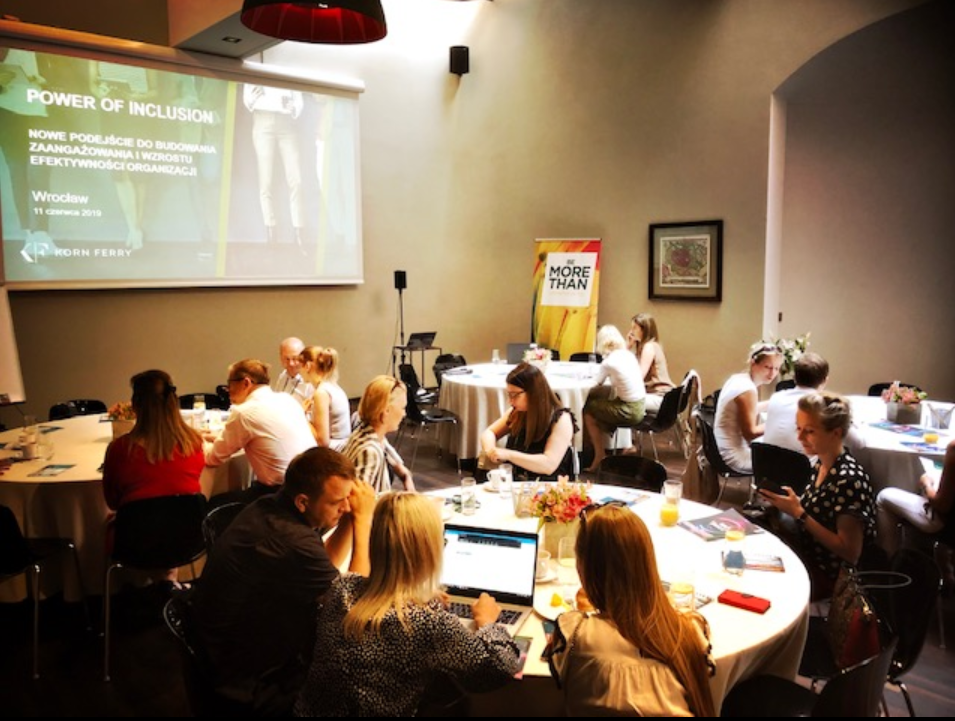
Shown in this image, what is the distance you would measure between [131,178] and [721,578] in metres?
6.98

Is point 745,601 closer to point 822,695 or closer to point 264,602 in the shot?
point 822,695

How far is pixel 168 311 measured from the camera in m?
7.97

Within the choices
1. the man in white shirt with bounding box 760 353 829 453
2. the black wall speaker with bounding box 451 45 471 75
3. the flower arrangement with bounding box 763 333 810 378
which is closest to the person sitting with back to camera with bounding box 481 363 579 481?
the man in white shirt with bounding box 760 353 829 453

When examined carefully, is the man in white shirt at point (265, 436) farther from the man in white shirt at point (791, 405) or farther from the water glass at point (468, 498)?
the man in white shirt at point (791, 405)

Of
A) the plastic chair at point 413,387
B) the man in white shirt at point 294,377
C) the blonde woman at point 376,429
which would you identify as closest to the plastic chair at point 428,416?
the plastic chair at point 413,387

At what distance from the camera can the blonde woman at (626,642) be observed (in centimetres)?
177

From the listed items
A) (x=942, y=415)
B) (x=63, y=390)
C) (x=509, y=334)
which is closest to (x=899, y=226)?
(x=942, y=415)

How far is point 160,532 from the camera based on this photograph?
11.4ft

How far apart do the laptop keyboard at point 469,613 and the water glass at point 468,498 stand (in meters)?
0.78

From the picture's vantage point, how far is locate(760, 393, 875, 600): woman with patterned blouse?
2.95 meters

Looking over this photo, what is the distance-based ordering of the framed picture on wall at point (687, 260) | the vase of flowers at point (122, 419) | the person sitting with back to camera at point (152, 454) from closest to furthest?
the person sitting with back to camera at point (152, 454) → the vase of flowers at point (122, 419) → the framed picture on wall at point (687, 260)

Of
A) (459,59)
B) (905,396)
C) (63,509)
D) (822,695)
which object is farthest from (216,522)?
(459,59)

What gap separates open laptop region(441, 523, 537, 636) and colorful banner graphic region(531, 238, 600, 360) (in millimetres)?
6715

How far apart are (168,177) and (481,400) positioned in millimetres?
4077
